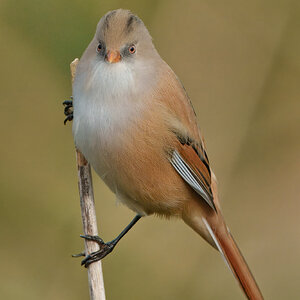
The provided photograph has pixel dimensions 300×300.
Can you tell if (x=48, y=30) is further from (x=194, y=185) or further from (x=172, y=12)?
(x=194, y=185)

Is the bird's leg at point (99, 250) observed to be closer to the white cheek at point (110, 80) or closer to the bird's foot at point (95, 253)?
the bird's foot at point (95, 253)

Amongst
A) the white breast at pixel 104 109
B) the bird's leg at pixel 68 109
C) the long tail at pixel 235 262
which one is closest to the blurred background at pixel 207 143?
the bird's leg at pixel 68 109

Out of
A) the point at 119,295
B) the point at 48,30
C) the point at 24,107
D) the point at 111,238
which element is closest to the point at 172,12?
the point at 48,30

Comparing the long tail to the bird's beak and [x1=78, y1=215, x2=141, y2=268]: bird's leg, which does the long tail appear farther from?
the bird's beak

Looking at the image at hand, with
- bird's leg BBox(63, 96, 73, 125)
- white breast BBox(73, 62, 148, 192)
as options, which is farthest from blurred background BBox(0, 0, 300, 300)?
white breast BBox(73, 62, 148, 192)

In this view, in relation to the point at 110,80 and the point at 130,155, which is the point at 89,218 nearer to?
the point at 130,155

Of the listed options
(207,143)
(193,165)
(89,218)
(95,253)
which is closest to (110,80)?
(89,218)
